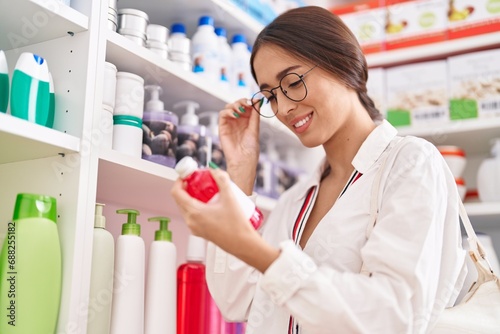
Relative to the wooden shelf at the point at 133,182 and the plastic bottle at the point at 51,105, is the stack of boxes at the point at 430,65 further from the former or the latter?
the plastic bottle at the point at 51,105

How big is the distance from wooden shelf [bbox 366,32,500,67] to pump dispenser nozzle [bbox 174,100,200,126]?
2.94ft

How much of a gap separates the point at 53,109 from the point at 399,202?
2.43ft

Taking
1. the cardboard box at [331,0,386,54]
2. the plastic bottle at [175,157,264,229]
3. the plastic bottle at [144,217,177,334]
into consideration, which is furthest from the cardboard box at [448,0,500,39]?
the plastic bottle at [175,157,264,229]

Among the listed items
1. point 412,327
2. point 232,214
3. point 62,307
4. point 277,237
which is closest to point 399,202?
point 412,327

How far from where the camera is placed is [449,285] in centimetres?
114

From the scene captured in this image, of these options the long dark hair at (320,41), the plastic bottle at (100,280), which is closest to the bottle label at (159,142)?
the plastic bottle at (100,280)

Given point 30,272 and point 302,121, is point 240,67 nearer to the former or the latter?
point 302,121

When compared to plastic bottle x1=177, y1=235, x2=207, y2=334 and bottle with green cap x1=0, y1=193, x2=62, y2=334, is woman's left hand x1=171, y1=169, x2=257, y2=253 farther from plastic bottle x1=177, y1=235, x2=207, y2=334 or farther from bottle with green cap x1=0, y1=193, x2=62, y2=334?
plastic bottle x1=177, y1=235, x2=207, y2=334

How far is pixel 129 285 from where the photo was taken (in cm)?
135

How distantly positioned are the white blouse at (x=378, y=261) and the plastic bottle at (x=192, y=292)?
19 centimetres

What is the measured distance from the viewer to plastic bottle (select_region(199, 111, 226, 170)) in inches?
67.6

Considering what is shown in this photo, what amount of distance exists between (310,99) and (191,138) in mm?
416

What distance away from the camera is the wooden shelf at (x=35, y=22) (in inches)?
46.7

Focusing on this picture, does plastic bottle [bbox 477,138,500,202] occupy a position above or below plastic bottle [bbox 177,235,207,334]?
above
